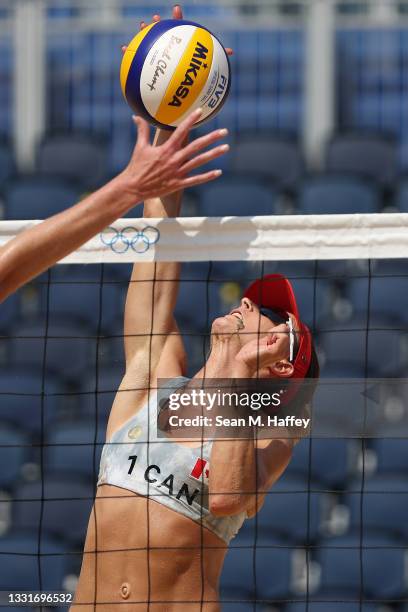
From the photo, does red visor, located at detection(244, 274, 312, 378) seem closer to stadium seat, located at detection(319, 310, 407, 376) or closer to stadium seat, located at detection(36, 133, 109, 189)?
stadium seat, located at detection(319, 310, 407, 376)

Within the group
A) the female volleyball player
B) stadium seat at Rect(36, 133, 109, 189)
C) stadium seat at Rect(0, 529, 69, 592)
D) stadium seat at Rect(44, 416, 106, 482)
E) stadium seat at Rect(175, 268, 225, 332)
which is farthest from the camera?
stadium seat at Rect(36, 133, 109, 189)

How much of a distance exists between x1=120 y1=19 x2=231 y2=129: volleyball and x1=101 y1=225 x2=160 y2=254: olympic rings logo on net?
361mm

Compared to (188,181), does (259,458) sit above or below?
below

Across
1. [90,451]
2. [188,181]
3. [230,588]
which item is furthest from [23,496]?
[188,181]

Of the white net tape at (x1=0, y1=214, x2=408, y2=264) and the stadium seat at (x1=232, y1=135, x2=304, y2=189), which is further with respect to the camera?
the stadium seat at (x1=232, y1=135, x2=304, y2=189)

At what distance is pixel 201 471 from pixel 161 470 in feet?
0.43

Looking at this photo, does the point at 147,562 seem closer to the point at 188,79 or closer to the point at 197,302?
the point at 188,79

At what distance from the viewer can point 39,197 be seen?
9383mm

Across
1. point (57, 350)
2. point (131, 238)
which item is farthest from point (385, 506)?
point (131, 238)

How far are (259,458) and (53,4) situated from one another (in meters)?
6.59

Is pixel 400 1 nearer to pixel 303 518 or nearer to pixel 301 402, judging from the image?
pixel 303 518

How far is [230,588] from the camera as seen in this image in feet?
23.4

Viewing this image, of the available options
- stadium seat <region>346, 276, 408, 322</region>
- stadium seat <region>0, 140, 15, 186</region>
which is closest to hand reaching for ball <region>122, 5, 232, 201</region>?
stadium seat <region>346, 276, 408, 322</region>

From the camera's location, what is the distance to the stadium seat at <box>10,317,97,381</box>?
848cm
